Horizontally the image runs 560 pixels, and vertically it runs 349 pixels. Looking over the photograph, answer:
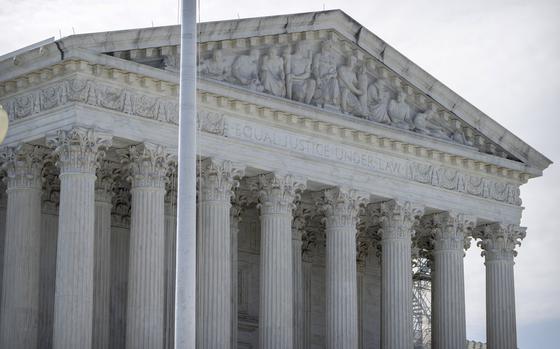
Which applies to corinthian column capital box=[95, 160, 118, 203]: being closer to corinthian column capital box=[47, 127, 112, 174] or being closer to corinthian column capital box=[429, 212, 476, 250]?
corinthian column capital box=[47, 127, 112, 174]

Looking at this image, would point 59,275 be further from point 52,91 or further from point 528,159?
point 528,159

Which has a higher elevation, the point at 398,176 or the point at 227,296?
the point at 398,176

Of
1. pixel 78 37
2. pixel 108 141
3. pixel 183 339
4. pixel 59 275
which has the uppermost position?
pixel 78 37

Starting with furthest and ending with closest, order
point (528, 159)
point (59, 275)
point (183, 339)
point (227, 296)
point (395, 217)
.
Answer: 1. point (528, 159)
2. point (395, 217)
3. point (227, 296)
4. point (59, 275)
5. point (183, 339)

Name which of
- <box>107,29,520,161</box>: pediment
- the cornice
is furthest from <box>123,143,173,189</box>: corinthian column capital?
<box>107,29,520,161</box>: pediment

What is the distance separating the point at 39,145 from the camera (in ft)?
177

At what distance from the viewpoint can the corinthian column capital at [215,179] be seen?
55.7 meters

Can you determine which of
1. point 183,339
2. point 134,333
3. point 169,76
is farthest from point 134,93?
point 183,339

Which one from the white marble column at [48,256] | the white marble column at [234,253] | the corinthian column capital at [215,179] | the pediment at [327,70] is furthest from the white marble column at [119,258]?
the pediment at [327,70]

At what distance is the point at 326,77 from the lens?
198 ft

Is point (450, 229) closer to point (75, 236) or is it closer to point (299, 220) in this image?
point (299, 220)

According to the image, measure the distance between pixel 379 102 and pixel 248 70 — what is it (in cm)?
725

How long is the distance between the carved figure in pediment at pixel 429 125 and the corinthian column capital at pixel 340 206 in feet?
16.3

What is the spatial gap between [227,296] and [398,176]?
10690mm
